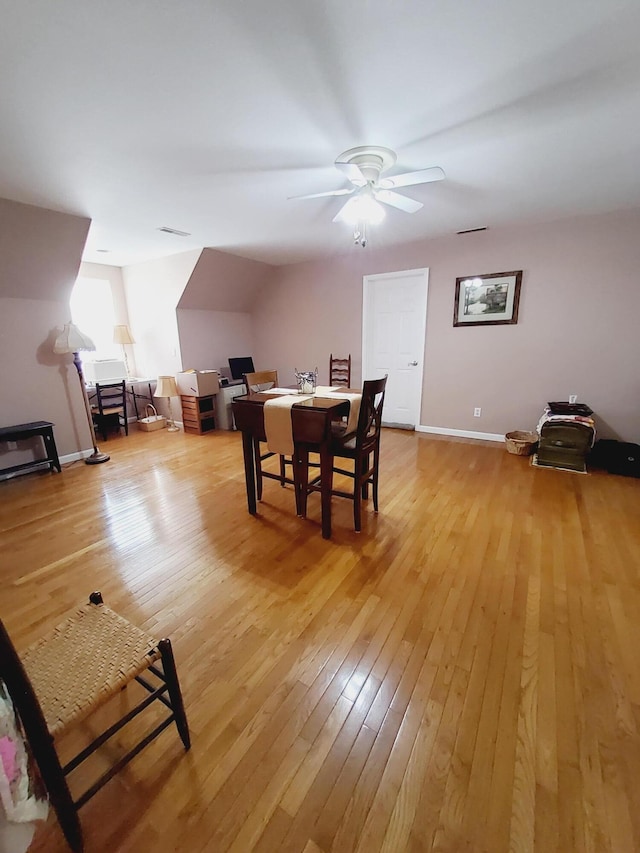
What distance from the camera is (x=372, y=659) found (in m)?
1.51

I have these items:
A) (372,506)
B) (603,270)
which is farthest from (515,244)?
(372,506)

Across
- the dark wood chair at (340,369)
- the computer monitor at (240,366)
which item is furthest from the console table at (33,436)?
the dark wood chair at (340,369)

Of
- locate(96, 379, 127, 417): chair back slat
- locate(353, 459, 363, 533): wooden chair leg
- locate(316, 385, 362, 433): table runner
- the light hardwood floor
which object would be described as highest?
locate(316, 385, 362, 433): table runner

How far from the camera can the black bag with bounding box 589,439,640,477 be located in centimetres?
323

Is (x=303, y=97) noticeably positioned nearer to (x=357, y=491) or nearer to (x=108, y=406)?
(x=357, y=491)

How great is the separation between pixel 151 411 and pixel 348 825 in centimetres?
568

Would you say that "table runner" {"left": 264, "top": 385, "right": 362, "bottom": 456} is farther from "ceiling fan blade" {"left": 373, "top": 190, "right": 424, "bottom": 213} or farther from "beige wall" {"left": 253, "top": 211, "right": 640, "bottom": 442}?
"beige wall" {"left": 253, "top": 211, "right": 640, "bottom": 442}

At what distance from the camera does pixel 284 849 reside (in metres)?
0.96

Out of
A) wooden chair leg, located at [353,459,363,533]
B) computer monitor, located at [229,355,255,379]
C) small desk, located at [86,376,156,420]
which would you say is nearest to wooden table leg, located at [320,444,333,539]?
wooden chair leg, located at [353,459,363,533]

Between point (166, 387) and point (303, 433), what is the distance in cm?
354

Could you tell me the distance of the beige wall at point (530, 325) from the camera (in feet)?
11.4

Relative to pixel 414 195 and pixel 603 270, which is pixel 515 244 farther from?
pixel 414 195

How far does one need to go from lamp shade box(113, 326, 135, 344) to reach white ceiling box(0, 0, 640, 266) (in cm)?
257

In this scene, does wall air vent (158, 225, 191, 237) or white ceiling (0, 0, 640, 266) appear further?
wall air vent (158, 225, 191, 237)
